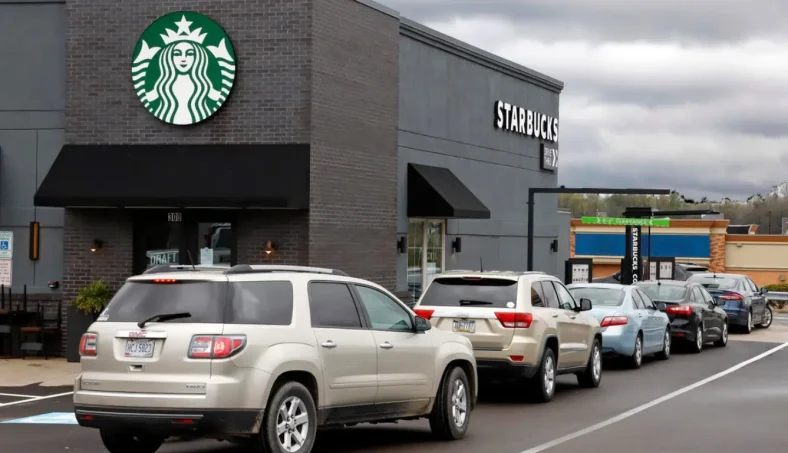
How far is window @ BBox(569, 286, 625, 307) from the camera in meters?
22.0

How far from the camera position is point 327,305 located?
11.1m

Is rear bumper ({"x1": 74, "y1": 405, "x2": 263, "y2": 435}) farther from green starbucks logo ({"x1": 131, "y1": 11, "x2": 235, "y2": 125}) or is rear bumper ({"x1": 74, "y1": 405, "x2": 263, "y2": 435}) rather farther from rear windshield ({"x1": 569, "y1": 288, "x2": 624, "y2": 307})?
rear windshield ({"x1": 569, "y1": 288, "x2": 624, "y2": 307})

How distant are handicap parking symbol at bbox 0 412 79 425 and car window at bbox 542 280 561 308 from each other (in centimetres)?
664

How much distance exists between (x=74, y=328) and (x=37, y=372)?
153cm

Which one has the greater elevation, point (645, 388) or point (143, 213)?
point (143, 213)

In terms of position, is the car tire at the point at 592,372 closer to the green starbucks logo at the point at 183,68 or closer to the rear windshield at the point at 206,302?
the green starbucks logo at the point at 183,68

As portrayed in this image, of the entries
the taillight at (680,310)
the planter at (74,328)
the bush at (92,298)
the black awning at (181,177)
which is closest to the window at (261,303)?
the black awning at (181,177)

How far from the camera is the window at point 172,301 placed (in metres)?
10.2

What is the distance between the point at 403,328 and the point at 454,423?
129 centimetres

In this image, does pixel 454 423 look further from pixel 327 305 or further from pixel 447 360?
pixel 327 305

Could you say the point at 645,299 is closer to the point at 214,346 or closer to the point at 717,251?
the point at 214,346

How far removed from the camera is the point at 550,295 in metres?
17.0

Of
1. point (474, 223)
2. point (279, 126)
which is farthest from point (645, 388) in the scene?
point (474, 223)

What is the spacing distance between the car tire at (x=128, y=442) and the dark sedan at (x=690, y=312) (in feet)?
53.4
